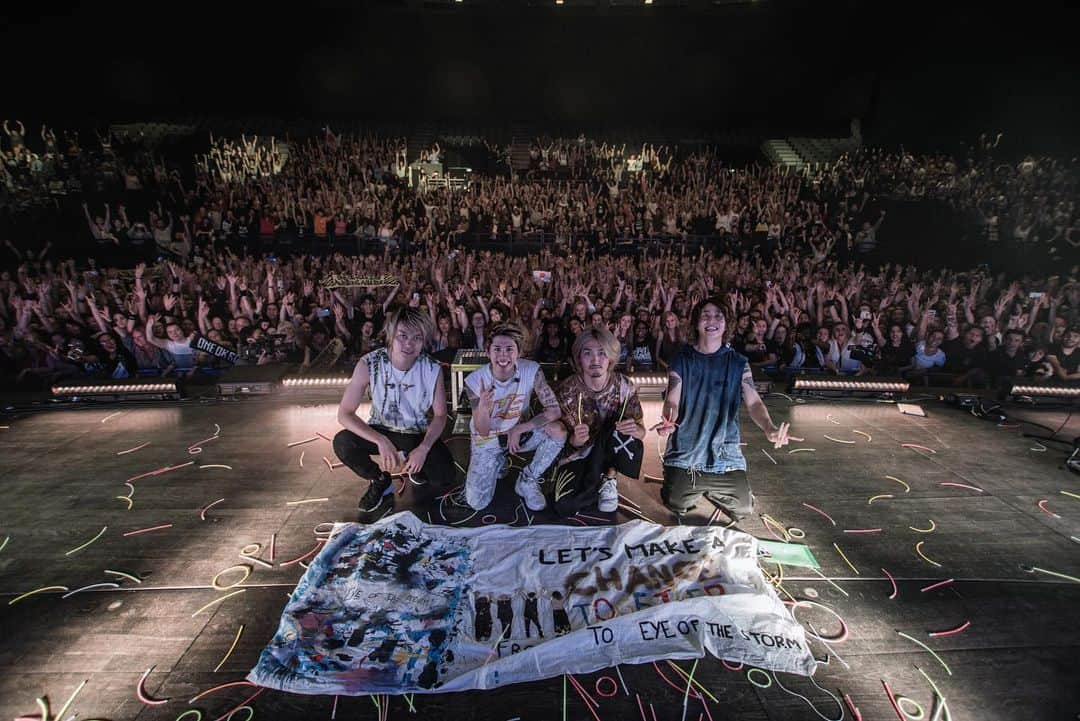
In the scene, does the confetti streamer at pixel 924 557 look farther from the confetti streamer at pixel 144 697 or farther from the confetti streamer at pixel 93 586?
the confetti streamer at pixel 93 586

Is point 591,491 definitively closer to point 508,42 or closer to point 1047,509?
point 1047,509

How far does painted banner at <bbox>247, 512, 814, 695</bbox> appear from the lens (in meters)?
2.31

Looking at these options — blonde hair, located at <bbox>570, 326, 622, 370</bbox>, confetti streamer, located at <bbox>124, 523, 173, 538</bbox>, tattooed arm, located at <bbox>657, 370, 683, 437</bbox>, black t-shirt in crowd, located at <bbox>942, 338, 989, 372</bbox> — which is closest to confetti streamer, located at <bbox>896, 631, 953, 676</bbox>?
tattooed arm, located at <bbox>657, 370, 683, 437</bbox>

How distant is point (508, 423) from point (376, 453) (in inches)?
42.7

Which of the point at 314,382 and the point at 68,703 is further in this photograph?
the point at 314,382

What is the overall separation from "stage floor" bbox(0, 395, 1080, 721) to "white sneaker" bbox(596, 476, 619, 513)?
27cm

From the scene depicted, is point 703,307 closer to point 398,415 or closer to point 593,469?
point 593,469

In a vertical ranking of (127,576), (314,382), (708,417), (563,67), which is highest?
(563,67)

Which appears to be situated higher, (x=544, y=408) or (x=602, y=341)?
(x=602, y=341)

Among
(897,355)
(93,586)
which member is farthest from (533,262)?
(93,586)

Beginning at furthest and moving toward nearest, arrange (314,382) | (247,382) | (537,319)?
(537,319)
(314,382)
(247,382)

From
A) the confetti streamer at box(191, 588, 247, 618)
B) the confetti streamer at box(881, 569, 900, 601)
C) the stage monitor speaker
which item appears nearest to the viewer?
the confetti streamer at box(191, 588, 247, 618)

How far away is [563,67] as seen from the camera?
1842 cm

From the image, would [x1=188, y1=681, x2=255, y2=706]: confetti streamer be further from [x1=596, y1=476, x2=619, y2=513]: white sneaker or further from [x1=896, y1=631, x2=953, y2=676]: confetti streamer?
[x1=896, y1=631, x2=953, y2=676]: confetti streamer
